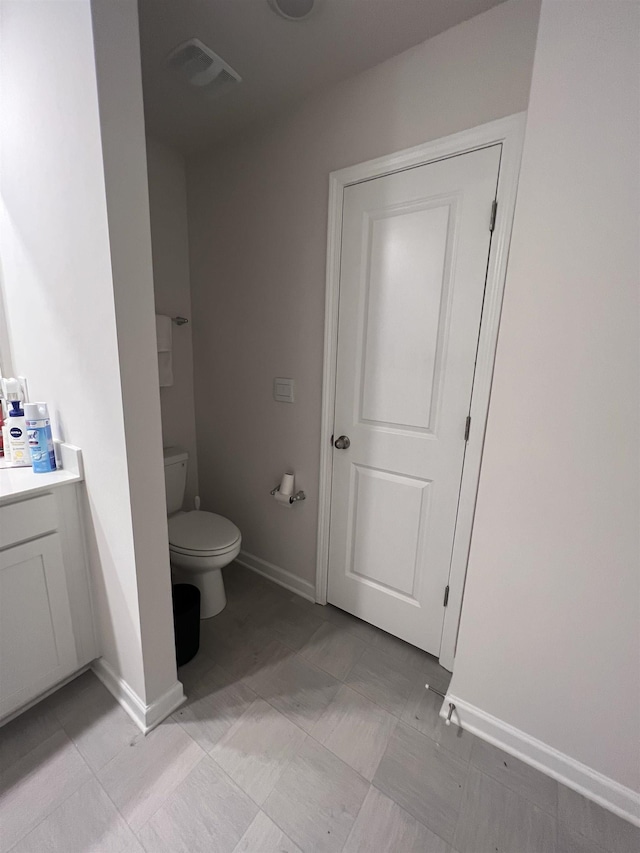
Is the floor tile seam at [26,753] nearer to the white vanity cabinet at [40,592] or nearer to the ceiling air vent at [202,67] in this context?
the white vanity cabinet at [40,592]

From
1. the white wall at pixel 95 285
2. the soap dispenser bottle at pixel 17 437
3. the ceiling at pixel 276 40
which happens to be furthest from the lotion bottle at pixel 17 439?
the ceiling at pixel 276 40

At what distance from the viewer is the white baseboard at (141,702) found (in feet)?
4.09

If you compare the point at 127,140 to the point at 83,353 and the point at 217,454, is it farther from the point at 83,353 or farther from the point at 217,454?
the point at 217,454

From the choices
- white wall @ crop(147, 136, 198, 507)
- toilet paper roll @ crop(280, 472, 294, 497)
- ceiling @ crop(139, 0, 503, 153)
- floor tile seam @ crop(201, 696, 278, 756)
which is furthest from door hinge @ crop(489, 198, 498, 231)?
floor tile seam @ crop(201, 696, 278, 756)

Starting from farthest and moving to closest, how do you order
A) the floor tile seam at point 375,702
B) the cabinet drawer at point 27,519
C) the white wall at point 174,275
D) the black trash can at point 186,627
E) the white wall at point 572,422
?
the white wall at point 174,275 → the black trash can at point 186,627 → the floor tile seam at point 375,702 → the cabinet drawer at point 27,519 → the white wall at point 572,422

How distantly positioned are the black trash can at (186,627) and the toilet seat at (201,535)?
0.20m

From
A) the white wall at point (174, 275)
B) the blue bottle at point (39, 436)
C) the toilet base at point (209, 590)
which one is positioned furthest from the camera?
the white wall at point (174, 275)

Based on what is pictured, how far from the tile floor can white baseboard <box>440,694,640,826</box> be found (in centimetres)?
3

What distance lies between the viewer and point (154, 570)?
1.18 metres

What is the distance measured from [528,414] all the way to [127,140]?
1330mm

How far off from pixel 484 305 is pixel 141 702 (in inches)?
72.9

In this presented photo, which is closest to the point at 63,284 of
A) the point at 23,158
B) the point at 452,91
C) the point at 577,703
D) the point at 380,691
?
the point at 23,158

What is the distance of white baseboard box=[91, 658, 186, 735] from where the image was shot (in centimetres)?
125

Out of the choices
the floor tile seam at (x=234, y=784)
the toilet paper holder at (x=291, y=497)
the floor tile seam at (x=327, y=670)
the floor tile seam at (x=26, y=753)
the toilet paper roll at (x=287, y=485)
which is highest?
the toilet paper roll at (x=287, y=485)
